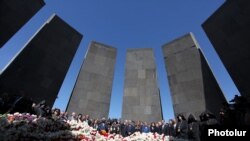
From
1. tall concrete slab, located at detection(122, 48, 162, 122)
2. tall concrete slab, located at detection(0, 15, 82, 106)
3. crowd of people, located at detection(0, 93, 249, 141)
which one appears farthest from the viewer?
tall concrete slab, located at detection(122, 48, 162, 122)

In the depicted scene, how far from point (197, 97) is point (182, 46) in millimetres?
4442

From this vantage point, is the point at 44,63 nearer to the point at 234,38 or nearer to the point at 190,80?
the point at 190,80

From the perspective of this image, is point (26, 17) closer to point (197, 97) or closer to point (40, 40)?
point (40, 40)

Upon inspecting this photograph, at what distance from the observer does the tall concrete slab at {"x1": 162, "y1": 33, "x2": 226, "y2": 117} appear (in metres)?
16.5

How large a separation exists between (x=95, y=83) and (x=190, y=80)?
7.06 m

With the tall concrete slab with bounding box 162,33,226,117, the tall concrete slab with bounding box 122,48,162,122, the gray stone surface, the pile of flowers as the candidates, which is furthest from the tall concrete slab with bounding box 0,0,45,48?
the gray stone surface

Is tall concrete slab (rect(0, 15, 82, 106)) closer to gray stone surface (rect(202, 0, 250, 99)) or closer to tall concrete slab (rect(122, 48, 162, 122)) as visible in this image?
tall concrete slab (rect(122, 48, 162, 122))

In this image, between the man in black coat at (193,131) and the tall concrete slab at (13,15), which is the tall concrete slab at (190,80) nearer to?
the man in black coat at (193,131)

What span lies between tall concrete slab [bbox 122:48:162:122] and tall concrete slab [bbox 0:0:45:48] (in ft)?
27.3

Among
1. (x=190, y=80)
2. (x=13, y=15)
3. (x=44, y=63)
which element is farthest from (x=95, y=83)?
(x=13, y=15)

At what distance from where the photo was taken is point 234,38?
1525cm

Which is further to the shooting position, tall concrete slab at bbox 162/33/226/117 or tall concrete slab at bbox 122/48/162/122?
tall concrete slab at bbox 122/48/162/122

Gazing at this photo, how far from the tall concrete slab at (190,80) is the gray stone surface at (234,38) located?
1790 mm

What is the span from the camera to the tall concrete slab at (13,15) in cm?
1485
